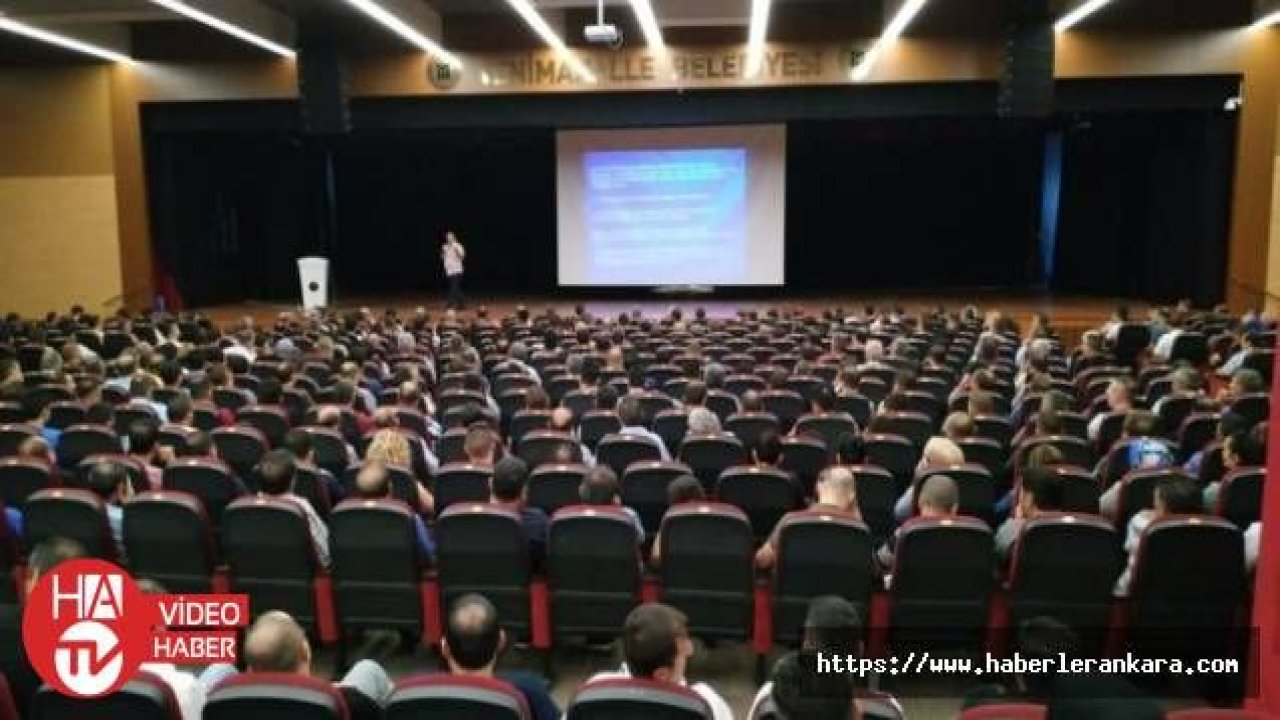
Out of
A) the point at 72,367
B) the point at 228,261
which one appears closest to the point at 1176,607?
the point at 72,367

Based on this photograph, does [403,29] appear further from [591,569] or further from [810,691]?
[810,691]

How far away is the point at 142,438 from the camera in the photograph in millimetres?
6250

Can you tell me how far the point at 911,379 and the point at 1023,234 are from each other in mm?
14748

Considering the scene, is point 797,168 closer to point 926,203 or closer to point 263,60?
point 926,203

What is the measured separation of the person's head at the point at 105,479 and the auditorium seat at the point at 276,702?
288cm

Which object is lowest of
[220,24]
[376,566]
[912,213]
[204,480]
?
[376,566]

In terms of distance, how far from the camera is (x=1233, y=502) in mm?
5086

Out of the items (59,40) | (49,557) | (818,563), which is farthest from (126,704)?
(59,40)

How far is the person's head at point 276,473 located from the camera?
5035 mm

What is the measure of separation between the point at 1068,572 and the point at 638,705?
2545 millimetres

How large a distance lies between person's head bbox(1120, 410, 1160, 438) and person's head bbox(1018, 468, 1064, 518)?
67.2 inches

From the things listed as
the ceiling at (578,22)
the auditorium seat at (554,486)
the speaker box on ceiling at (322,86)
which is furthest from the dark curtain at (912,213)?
the auditorium seat at (554,486)

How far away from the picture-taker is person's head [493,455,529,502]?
5023 millimetres

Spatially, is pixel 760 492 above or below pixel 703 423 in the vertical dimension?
below
